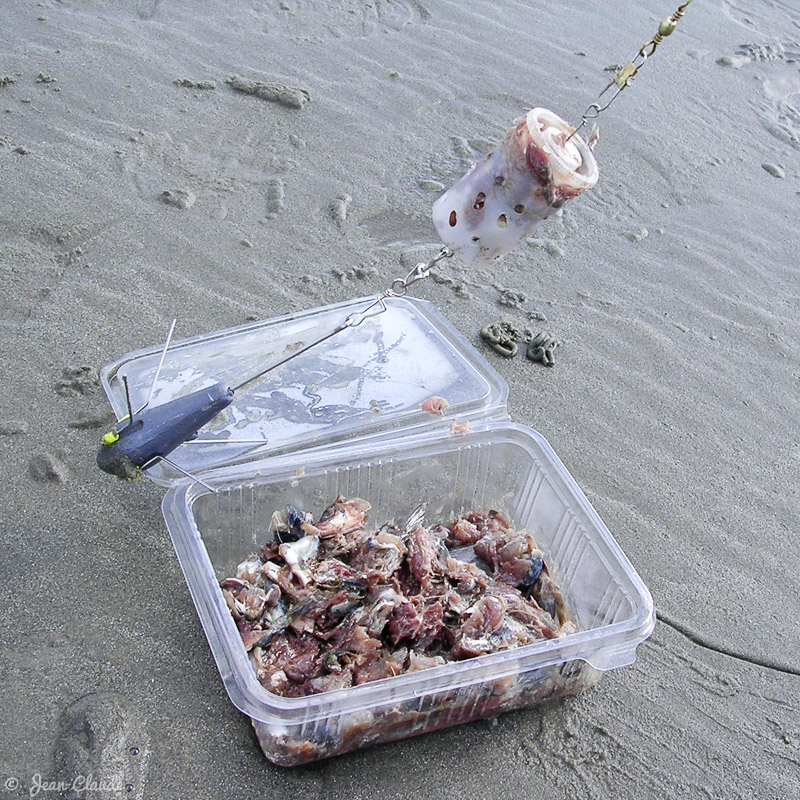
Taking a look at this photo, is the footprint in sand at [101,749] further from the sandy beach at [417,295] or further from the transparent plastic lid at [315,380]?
the transparent plastic lid at [315,380]

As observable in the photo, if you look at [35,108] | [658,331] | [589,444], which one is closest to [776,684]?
[589,444]

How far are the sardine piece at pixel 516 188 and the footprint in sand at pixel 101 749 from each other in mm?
1391

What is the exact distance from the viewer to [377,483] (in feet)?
8.38

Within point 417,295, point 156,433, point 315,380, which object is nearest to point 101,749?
Answer: point 156,433

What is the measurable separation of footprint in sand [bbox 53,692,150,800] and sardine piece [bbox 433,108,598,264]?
1391 mm

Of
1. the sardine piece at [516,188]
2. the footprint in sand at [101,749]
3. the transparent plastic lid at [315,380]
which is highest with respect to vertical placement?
the sardine piece at [516,188]

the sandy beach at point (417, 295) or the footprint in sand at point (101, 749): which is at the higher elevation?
the sandy beach at point (417, 295)

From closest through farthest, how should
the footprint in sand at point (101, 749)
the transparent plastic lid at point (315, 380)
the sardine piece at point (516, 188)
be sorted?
1. the footprint in sand at point (101, 749)
2. the sardine piece at point (516, 188)
3. the transparent plastic lid at point (315, 380)

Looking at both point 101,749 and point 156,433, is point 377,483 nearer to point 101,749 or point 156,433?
point 156,433

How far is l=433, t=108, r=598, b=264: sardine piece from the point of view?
6.77 feet

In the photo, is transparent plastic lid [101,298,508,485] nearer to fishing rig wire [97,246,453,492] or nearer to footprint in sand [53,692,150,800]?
fishing rig wire [97,246,453,492]

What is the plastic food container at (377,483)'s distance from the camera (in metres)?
1.92

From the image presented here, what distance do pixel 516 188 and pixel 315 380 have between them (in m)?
0.97

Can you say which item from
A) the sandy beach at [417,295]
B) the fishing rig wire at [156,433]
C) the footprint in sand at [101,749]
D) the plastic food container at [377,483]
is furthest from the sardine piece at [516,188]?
the footprint in sand at [101,749]
